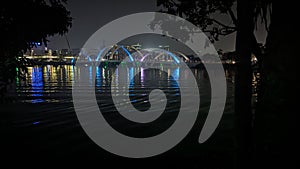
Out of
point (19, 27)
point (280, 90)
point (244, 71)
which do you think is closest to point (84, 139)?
point (19, 27)

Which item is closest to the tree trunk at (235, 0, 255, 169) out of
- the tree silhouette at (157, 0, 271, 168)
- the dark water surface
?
the tree silhouette at (157, 0, 271, 168)

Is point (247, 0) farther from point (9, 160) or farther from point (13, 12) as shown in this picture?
point (9, 160)

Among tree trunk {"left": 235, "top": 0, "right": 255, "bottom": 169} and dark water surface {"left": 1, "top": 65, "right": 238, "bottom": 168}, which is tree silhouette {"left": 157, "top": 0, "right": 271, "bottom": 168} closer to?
tree trunk {"left": 235, "top": 0, "right": 255, "bottom": 169}

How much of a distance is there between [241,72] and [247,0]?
2.77 ft

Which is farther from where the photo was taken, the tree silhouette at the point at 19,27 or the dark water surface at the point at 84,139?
the dark water surface at the point at 84,139

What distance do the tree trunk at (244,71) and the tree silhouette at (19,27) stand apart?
3224mm

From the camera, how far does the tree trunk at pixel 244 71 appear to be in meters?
2.80

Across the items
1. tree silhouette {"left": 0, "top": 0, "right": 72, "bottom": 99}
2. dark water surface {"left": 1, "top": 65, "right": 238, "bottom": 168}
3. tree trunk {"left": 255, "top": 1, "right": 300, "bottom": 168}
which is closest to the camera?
tree trunk {"left": 255, "top": 1, "right": 300, "bottom": 168}

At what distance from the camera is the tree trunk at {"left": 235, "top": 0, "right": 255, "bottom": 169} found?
2805mm

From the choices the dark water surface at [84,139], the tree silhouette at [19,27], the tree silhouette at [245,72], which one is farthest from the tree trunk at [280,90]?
the tree silhouette at [19,27]

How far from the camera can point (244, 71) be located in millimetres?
2814

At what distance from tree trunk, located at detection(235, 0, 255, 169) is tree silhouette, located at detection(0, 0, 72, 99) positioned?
3.22 metres

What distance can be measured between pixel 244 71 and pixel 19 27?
3559 millimetres

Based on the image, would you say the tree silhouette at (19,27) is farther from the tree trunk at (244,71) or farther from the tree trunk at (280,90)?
the tree trunk at (280,90)
